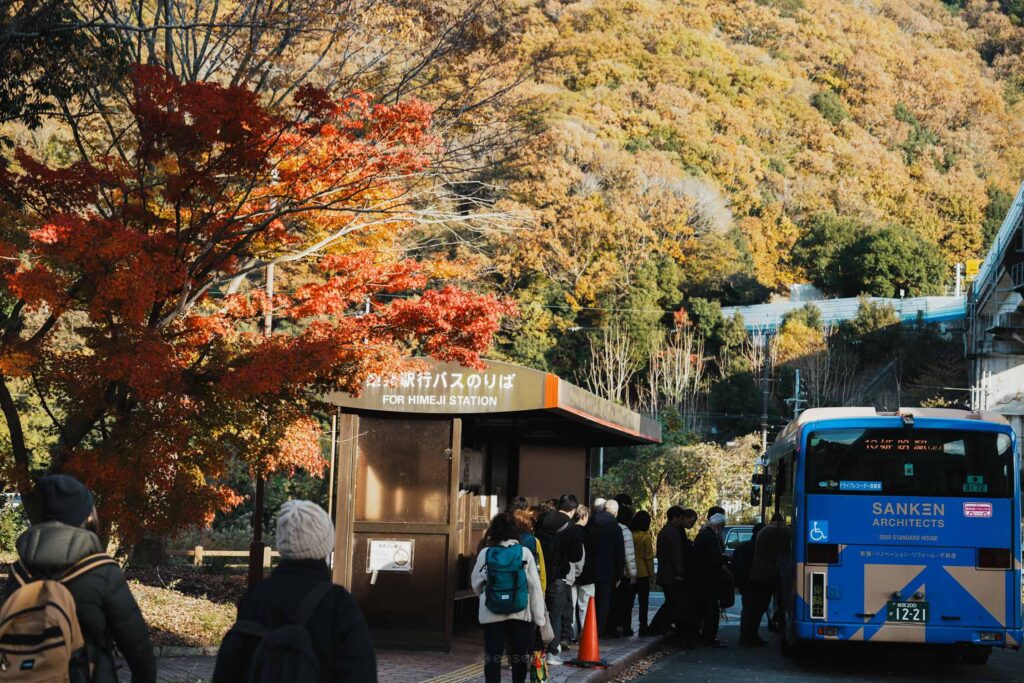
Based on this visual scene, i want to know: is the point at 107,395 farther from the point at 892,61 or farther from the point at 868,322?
the point at 892,61

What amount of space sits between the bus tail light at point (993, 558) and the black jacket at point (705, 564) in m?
3.71

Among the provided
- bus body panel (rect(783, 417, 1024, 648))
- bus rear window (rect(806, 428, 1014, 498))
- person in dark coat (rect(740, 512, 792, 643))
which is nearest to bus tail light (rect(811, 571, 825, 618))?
bus body panel (rect(783, 417, 1024, 648))

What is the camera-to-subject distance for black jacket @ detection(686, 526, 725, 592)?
16531mm

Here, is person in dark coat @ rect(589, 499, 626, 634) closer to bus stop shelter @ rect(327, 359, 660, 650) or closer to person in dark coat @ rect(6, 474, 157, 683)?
bus stop shelter @ rect(327, 359, 660, 650)

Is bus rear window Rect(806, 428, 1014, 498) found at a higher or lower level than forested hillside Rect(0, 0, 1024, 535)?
lower

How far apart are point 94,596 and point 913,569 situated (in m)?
10.8

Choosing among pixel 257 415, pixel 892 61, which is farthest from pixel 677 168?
pixel 257 415

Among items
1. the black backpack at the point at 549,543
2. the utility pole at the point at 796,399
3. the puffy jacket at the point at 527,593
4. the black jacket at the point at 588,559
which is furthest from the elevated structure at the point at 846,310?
the puffy jacket at the point at 527,593

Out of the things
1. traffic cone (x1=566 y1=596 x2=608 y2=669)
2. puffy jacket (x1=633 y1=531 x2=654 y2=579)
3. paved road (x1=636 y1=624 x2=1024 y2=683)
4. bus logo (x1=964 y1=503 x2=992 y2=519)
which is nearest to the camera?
traffic cone (x1=566 y1=596 x2=608 y2=669)

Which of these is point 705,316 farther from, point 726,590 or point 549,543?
point 549,543

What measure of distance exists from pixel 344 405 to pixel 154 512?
91.6 inches

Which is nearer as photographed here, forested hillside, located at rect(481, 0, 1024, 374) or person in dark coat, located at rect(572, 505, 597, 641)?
person in dark coat, located at rect(572, 505, 597, 641)

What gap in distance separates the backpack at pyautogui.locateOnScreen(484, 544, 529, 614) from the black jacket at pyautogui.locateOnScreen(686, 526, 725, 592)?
24.1 ft

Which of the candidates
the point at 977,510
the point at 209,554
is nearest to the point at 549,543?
the point at 977,510
